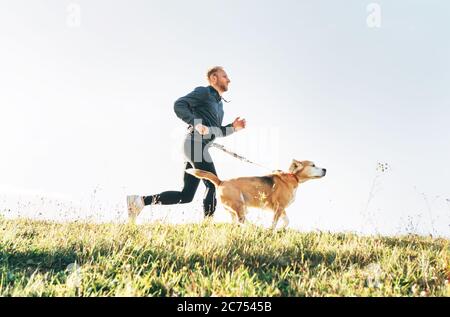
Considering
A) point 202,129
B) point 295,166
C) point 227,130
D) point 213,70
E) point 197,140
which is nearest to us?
point 202,129

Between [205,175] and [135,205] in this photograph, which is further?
[135,205]

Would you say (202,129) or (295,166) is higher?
(202,129)

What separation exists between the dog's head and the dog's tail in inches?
54.7

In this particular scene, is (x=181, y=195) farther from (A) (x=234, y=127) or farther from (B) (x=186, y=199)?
(A) (x=234, y=127)

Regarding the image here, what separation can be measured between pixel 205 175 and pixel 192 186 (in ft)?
1.50

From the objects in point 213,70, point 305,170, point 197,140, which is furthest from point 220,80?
point 305,170

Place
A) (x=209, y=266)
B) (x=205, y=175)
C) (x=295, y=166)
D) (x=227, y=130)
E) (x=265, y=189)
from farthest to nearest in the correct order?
(x=295, y=166) → (x=227, y=130) → (x=265, y=189) → (x=205, y=175) → (x=209, y=266)

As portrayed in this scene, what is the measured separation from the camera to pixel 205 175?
6.06 metres

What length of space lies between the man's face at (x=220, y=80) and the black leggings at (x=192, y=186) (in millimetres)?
1004

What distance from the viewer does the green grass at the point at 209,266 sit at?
3.18 metres

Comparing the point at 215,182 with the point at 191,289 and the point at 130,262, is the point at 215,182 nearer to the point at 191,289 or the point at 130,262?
the point at 130,262

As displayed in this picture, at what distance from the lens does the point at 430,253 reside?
454cm
